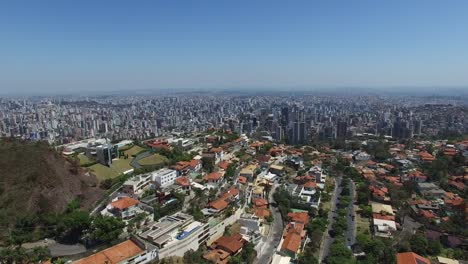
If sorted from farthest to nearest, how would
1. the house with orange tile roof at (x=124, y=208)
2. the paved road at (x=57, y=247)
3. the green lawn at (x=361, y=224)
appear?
the green lawn at (x=361, y=224) → the house with orange tile roof at (x=124, y=208) → the paved road at (x=57, y=247)

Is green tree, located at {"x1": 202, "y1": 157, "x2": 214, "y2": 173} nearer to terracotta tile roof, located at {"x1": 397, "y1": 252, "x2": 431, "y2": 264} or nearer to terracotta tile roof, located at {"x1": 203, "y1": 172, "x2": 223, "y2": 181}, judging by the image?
terracotta tile roof, located at {"x1": 203, "y1": 172, "x2": 223, "y2": 181}

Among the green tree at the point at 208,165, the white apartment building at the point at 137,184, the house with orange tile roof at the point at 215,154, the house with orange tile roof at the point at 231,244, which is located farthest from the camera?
the house with orange tile roof at the point at 215,154

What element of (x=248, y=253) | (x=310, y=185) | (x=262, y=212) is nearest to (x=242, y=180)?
(x=262, y=212)

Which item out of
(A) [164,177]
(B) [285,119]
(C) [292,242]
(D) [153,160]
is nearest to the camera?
(C) [292,242]

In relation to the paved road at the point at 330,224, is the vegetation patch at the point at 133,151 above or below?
above

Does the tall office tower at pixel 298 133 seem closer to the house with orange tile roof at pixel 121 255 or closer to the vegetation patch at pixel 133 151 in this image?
the vegetation patch at pixel 133 151

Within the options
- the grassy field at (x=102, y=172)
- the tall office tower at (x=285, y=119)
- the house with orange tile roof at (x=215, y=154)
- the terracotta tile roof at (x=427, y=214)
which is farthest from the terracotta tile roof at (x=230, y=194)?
the tall office tower at (x=285, y=119)

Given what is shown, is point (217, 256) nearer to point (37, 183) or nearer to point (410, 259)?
point (410, 259)
